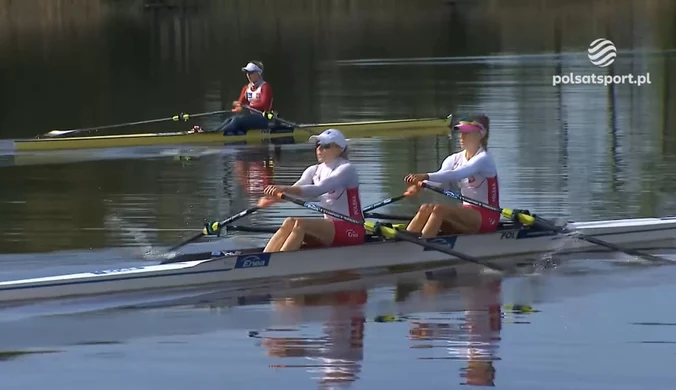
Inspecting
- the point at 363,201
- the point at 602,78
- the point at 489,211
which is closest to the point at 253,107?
the point at 363,201

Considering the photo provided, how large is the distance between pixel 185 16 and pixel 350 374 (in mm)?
63182

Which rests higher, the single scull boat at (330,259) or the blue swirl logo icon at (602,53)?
the blue swirl logo icon at (602,53)

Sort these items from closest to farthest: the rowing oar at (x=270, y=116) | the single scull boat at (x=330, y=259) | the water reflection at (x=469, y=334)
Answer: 1. the water reflection at (x=469, y=334)
2. the single scull boat at (x=330, y=259)
3. the rowing oar at (x=270, y=116)

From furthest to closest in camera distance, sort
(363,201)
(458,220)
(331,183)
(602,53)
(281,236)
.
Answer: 1. (602,53)
2. (363,201)
3. (458,220)
4. (281,236)
5. (331,183)

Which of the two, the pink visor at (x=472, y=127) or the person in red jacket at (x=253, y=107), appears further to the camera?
the person in red jacket at (x=253, y=107)

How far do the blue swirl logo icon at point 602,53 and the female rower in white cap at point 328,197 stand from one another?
29.7 m

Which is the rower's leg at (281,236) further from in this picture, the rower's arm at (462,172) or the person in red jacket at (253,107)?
the person in red jacket at (253,107)

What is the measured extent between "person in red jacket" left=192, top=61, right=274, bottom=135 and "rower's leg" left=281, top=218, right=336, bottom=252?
1071 centimetres

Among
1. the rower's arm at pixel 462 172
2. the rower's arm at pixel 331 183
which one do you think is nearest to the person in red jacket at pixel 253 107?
the rower's arm at pixel 462 172

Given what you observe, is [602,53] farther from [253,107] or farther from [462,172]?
[462,172]

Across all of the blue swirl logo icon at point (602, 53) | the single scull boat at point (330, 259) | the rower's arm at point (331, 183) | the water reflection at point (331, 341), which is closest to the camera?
the water reflection at point (331, 341)

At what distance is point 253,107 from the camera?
2389 centimetres

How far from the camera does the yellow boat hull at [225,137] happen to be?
22.2 meters

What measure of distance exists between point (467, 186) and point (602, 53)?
3129 cm
